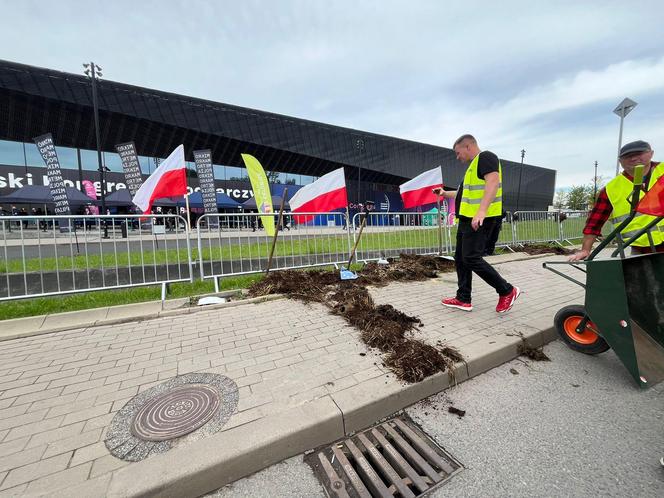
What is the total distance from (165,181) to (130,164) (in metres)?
12.1

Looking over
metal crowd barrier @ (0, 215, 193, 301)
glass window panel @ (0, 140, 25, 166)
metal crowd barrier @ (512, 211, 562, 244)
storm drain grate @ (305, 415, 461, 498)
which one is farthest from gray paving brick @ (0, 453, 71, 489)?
glass window panel @ (0, 140, 25, 166)

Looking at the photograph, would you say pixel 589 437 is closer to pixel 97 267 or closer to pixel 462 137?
pixel 462 137

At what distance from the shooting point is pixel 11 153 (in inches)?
1000

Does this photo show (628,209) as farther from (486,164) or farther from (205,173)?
(205,173)

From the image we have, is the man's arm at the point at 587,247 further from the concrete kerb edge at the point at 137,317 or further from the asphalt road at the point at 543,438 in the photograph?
the concrete kerb edge at the point at 137,317

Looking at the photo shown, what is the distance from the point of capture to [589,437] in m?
1.92

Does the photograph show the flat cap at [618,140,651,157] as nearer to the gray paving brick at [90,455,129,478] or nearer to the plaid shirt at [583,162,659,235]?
the plaid shirt at [583,162,659,235]

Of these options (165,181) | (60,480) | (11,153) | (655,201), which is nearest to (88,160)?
(11,153)

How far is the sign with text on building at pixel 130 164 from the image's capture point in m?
15.0

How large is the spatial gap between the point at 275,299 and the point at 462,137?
12.1 feet

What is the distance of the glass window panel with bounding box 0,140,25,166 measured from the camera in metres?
25.0

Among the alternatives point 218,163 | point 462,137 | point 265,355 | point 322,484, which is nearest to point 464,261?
point 462,137

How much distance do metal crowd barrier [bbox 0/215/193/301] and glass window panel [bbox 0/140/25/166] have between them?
30653mm

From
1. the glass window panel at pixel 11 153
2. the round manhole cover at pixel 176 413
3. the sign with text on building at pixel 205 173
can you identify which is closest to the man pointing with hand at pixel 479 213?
the round manhole cover at pixel 176 413
